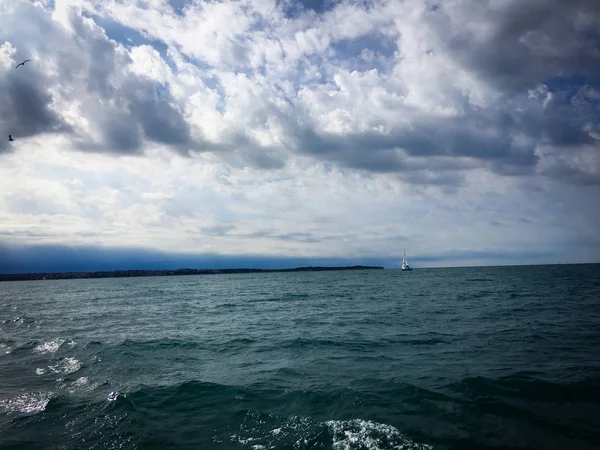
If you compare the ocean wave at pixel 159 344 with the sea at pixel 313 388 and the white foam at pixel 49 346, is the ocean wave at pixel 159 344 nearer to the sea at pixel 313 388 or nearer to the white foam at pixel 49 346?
the sea at pixel 313 388

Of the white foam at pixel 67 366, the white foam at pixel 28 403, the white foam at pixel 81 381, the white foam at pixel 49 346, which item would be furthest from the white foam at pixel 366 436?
the white foam at pixel 49 346

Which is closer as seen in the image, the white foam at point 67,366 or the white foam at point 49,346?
the white foam at point 67,366

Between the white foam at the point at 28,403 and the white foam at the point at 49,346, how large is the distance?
1170 centimetres

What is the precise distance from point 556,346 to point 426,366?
34.1ft

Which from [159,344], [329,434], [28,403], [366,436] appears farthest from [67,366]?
[366,436]

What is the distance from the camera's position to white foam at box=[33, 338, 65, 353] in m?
26.5

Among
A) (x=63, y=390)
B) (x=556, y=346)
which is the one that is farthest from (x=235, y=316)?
(x=556, y=346)

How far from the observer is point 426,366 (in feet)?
61.9

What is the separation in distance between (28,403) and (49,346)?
1514 centimetres

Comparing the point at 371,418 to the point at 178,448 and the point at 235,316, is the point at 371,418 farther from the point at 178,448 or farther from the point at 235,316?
the point at 235,316

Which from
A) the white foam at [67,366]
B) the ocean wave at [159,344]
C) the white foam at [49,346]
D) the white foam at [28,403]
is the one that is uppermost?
the white foam at [28,403]

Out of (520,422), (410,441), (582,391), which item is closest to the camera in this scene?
(410,441)

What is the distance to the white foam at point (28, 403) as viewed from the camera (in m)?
14.7

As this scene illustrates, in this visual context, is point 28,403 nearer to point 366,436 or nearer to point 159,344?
point 159,344
